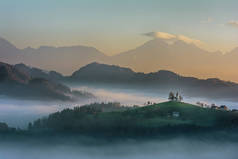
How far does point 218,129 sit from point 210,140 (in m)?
17.4

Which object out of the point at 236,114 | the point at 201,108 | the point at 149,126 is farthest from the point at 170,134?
the point at 236,114

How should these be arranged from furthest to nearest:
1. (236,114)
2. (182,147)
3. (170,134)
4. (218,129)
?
(182,147) < (170,134) < (218,129) < (236,114)

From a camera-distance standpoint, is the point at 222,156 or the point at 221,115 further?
the point at 222,156

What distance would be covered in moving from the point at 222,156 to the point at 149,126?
45.5 metres

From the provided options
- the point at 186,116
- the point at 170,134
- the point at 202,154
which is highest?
the point at 186,116

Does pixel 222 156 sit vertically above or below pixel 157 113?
below

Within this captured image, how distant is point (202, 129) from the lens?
17562 cm

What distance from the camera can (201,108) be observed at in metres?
172

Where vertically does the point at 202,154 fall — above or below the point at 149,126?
below

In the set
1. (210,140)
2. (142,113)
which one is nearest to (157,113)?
(142,113)

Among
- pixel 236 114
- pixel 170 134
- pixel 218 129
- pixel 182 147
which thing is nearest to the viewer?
pixel 236 114

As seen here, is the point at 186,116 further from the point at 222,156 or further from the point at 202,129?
the point at 222,156

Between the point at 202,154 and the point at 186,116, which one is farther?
the point at 202,154

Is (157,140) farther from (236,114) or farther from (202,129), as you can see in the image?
(236,114)
